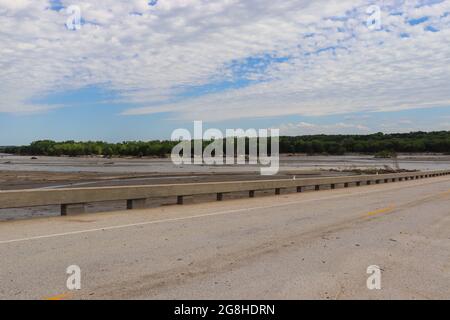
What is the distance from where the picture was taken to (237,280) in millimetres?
6148

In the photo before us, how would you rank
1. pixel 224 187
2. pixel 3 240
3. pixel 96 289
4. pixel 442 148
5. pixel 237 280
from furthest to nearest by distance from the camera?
pixel 442 148 → pixel 224 187 → pixel 3 240 → pixel 237 280 → pixel 96 289

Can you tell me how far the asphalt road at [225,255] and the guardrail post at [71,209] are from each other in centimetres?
57

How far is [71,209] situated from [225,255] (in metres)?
6.31

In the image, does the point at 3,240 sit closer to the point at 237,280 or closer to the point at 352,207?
the point at 237,280

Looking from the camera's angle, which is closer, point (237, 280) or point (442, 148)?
point (237, 280)

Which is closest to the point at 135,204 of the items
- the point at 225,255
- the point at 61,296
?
the point at 225,255

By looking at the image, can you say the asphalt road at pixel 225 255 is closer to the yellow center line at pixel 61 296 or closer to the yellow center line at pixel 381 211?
the yellow center line at pixel 61 296

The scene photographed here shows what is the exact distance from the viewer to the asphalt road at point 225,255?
5.76 metres

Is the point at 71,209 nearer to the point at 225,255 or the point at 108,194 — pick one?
the point at 108,194

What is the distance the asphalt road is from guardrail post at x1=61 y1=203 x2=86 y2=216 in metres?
0.57

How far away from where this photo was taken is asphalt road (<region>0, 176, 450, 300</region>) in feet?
18.9
